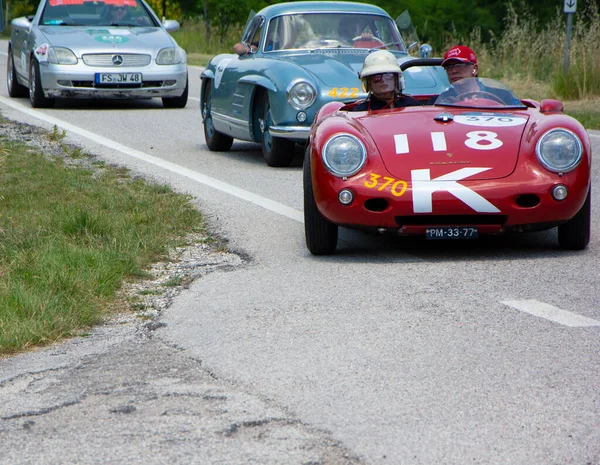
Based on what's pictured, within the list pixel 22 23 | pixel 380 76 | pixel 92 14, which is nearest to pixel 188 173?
pixel 380 76

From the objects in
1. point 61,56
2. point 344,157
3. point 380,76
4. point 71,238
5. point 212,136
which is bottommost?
point 212,136

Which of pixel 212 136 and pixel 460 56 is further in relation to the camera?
pixel 212 136

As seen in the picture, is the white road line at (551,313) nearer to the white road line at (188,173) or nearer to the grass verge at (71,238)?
the grass verge at (71,238)

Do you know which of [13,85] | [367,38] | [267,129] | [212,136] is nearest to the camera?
[267,129]

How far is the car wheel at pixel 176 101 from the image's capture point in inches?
604

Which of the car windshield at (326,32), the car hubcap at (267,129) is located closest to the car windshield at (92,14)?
the car windshield at (326,32)

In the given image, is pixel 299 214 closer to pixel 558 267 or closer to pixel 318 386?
pixel 558 267

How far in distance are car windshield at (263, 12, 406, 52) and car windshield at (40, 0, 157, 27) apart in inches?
228

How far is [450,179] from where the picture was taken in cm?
582

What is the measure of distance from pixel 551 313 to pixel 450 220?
122 cm

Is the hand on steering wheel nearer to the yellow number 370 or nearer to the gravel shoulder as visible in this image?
the yellow number 370

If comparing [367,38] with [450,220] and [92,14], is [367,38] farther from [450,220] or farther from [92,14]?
[92,14]

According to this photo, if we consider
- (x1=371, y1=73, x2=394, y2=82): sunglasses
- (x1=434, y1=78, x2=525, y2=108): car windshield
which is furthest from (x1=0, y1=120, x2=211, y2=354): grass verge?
(x1=434, y1=78, x2=525, y2=108): car windshield

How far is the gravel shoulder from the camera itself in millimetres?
3188
